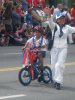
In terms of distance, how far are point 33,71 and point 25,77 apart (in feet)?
0.86

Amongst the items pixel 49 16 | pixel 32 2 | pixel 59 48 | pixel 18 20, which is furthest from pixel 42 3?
pixel 49 16

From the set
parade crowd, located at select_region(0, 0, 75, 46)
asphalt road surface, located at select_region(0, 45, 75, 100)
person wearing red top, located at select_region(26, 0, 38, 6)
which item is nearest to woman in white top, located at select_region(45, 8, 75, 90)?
asphalt road surface, located at select_region(0, 45, 75, 100)

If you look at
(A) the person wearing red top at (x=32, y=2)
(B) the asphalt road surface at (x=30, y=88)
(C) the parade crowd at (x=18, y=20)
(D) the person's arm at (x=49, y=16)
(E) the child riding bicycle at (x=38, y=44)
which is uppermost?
(A) the person wearing red top at (x=32, y=2)

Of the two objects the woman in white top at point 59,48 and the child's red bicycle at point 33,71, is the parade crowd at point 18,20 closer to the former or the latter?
the child's red bicycle at point 33,71

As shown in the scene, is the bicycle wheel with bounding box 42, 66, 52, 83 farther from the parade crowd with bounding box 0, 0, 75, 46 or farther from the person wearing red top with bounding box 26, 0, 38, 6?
the person wearing red top with bounding box 26, 0, 38, 6

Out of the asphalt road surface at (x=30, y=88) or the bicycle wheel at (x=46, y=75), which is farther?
the bicycle wheel at (x=46, y=75)

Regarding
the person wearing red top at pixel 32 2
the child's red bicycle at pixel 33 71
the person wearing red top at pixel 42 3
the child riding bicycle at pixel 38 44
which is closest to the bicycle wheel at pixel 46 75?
the child's red bicycle at pixel 33 71

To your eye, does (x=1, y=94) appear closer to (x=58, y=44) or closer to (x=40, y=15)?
(x=58, y=44)

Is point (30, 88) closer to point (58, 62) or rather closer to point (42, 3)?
point (58, 62)

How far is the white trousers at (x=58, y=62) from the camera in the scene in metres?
13.7

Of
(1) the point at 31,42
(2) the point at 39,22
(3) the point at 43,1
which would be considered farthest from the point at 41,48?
(3) the point at 43,1

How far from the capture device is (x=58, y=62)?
1380 cm

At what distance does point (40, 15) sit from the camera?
27750 mm

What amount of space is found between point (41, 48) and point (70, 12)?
16295 mm
